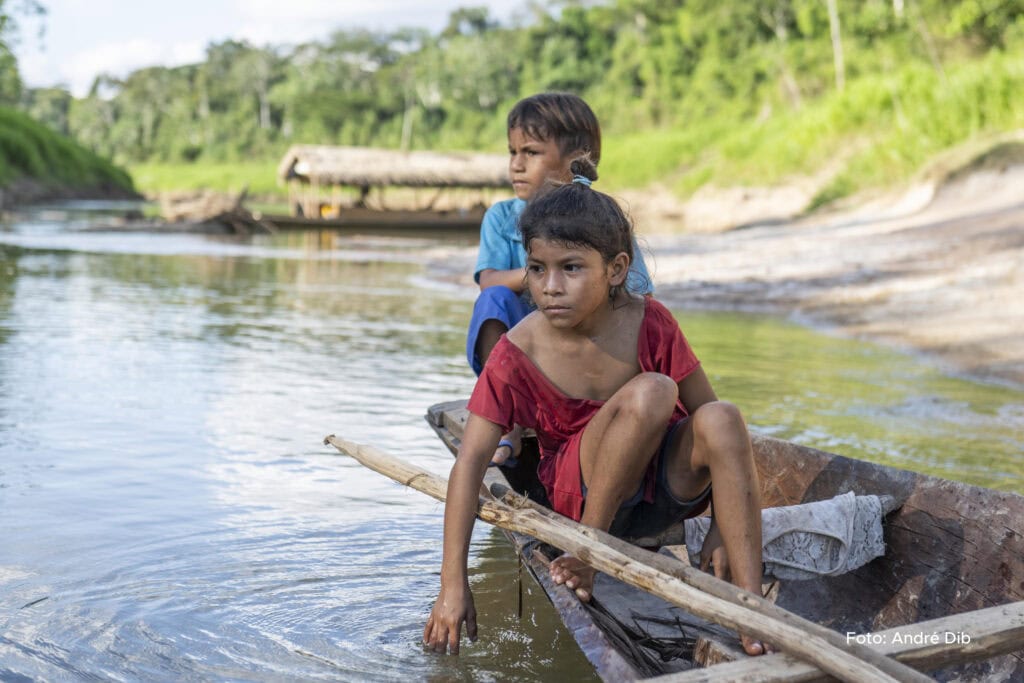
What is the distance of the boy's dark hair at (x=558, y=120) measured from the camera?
117 inches

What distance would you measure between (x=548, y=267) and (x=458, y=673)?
934 mm

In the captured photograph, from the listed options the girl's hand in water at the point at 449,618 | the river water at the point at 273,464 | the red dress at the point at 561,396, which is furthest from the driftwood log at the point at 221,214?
the girl's hand in water at the point at 449,618

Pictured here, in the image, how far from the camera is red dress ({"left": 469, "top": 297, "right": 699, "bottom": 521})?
7.66 feet

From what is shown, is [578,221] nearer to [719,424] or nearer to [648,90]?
[719,424]

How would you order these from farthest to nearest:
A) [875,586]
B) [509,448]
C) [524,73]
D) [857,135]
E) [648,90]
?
A: 1. [524,73]
2. [648,90]
3. [857,135]
4. [509,448]
5. [875,586]

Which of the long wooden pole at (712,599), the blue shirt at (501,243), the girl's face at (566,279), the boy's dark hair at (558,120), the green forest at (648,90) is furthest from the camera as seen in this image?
the green forest at (648,90)

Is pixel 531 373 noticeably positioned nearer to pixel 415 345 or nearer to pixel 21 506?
pixel 21 506

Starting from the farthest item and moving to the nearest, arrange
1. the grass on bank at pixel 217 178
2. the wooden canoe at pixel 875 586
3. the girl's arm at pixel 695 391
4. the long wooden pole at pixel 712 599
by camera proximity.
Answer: the grass on bank at pixel 217 178, the girl's arm at pixel 695 391, the wooden canoe at pixel 875 586, the long wooden pole at pixel 712 599

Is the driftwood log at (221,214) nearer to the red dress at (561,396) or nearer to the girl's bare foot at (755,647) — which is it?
the red dress at (561,396)

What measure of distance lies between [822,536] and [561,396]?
0.64 metres

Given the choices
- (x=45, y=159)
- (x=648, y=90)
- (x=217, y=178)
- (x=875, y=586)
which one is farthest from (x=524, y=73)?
(x=875, y=586)

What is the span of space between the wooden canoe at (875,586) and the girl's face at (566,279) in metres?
0.44

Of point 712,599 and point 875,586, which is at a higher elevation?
point 712,599

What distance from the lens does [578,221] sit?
2.25 metres
